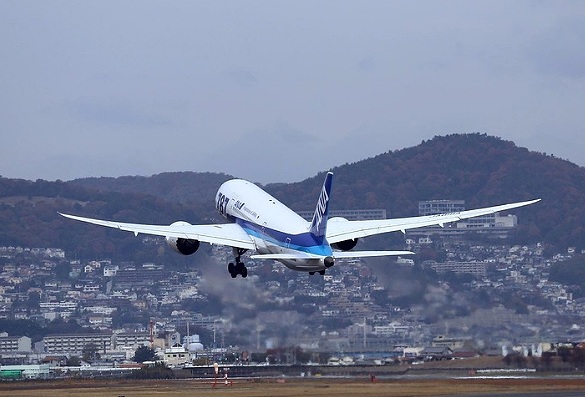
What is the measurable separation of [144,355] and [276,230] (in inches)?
1541

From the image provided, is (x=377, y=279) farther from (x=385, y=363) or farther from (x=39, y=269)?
(x=39, y=269)

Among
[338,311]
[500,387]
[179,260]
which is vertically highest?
[179,260]

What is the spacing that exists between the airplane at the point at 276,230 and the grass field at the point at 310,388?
6060 millimetres

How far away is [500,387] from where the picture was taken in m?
77.2

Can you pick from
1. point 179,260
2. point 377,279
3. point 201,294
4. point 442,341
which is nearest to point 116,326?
point 179,260

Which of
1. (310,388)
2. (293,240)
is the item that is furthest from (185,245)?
(310,388)

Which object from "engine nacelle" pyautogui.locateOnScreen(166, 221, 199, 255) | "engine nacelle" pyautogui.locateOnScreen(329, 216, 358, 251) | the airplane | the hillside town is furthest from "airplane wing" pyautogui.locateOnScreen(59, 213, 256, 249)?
the hillside town

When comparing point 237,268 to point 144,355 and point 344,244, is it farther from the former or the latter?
point 144,355

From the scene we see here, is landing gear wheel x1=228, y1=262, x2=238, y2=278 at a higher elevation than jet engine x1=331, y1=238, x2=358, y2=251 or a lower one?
lower

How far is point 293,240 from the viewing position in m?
82.4

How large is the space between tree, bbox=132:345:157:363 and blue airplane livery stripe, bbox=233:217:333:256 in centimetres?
3334

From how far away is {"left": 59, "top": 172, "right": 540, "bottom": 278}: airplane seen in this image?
8069cm

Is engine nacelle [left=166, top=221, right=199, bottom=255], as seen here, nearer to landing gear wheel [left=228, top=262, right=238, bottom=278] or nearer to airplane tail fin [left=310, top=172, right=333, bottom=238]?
landing gear wheel [left=228, top=262, right=238, bottom=278]

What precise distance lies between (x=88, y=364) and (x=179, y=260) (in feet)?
121
